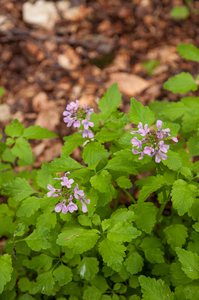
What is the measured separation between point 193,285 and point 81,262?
2.89 feet

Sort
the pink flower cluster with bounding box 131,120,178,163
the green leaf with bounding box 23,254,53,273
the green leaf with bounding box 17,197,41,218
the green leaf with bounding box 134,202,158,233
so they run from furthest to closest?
the green leaf with bounding box 23,254,53,273 → the green leaf with bounding box 17,197,41,218 → the green leaf with bounding box 134,202,158,233 → the pink flower cluster with bounding box 131,120,178,163

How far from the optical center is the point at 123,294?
2352mm

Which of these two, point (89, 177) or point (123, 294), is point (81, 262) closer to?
point (123, 294)

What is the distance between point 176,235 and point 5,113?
2975 millimetres

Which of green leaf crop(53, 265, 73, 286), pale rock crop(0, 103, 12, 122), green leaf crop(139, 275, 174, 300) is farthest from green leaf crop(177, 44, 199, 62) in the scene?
pale rock crop(0, 103, 12, 122)

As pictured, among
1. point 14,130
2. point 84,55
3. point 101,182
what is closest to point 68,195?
point 101,182

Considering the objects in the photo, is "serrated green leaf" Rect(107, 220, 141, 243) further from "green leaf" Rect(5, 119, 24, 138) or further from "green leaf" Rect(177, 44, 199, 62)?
"green leaf" Rect(177, 44, 199, 62)

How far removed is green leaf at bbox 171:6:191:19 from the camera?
14.6ft

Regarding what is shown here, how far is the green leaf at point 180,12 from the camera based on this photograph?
175 inches

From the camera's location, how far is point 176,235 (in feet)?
6.86

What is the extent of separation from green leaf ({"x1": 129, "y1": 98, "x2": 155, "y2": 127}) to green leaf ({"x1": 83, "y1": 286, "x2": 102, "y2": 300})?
57.0 inches

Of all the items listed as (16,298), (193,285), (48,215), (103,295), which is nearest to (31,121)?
(48,215)

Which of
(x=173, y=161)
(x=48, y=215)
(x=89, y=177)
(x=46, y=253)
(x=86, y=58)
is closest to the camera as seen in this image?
(x=173, y=161)

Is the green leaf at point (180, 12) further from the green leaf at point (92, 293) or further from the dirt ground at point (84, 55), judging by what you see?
the green leaf at point (92, 293)
